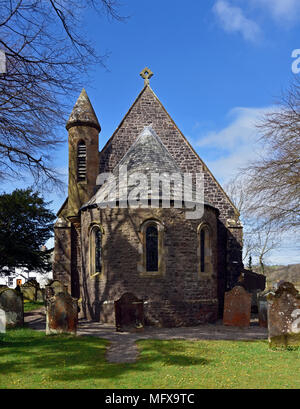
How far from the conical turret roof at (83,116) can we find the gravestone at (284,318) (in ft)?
43.3

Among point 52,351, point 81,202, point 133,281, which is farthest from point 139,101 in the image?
point 52,351

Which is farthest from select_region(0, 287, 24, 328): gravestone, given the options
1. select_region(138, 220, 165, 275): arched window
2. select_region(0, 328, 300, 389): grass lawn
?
select_region(138, 220, 165, 275): arched window

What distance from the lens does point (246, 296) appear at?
1502 centimetres

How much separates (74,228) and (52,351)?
1069 cm

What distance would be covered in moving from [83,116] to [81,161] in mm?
2234

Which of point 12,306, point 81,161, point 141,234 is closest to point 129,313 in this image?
point 141,234

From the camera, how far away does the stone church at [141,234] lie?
15812mm

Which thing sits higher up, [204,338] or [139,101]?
[139,101]

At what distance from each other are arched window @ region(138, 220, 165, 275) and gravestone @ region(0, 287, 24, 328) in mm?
4586

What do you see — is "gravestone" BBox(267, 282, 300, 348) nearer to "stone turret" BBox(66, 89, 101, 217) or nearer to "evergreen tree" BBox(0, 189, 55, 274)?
"stone turret" BBox(66, 89, 101, 217)

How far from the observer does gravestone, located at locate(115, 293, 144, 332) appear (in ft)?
45.1

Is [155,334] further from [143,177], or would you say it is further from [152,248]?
[143,177]

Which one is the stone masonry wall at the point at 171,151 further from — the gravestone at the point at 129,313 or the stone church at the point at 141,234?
the gravestone at the point at 129,313
